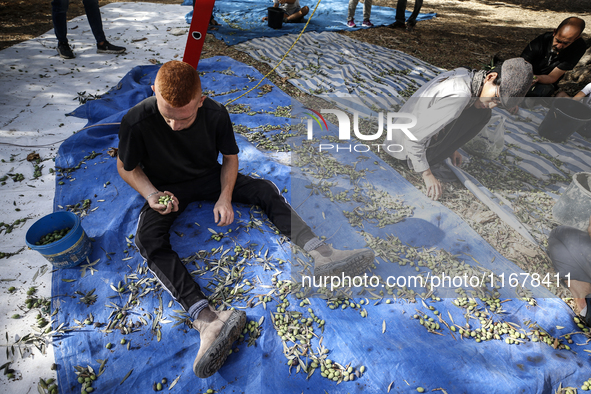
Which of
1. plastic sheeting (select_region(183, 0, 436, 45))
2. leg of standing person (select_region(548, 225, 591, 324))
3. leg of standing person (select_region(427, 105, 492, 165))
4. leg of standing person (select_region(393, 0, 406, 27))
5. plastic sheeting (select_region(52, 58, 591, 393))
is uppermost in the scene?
leg of standing person (select_region(393, 0, 406, 27))

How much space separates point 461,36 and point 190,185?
906 centimetres

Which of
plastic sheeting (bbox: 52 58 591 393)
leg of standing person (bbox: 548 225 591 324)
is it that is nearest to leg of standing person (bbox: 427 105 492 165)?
plastic sheeting (bbox: 52 58 591 393)

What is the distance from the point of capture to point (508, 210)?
3.07 metres

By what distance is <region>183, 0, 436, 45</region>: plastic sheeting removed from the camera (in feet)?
23.6

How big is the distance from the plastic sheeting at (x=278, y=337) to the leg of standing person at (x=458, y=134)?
0.69m

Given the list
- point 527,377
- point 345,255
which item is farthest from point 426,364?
point 345,255

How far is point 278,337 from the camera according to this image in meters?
2.09

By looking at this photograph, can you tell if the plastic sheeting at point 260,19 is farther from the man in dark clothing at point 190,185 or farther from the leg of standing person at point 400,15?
the man in dark clothing at point 190,185

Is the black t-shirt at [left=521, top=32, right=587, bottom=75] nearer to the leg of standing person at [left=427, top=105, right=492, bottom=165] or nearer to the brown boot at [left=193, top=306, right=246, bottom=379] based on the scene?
the leg of standing person at [left=427, top=105, right=492, bottom=165]

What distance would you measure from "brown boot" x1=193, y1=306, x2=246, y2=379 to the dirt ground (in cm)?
239

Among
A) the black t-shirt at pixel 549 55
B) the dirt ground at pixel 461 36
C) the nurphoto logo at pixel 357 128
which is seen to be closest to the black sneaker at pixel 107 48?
the dirt ground at pixel 461 36

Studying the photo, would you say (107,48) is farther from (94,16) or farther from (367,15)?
(367,15)

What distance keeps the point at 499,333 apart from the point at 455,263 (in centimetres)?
61

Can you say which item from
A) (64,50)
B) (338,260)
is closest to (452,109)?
(338,260)
